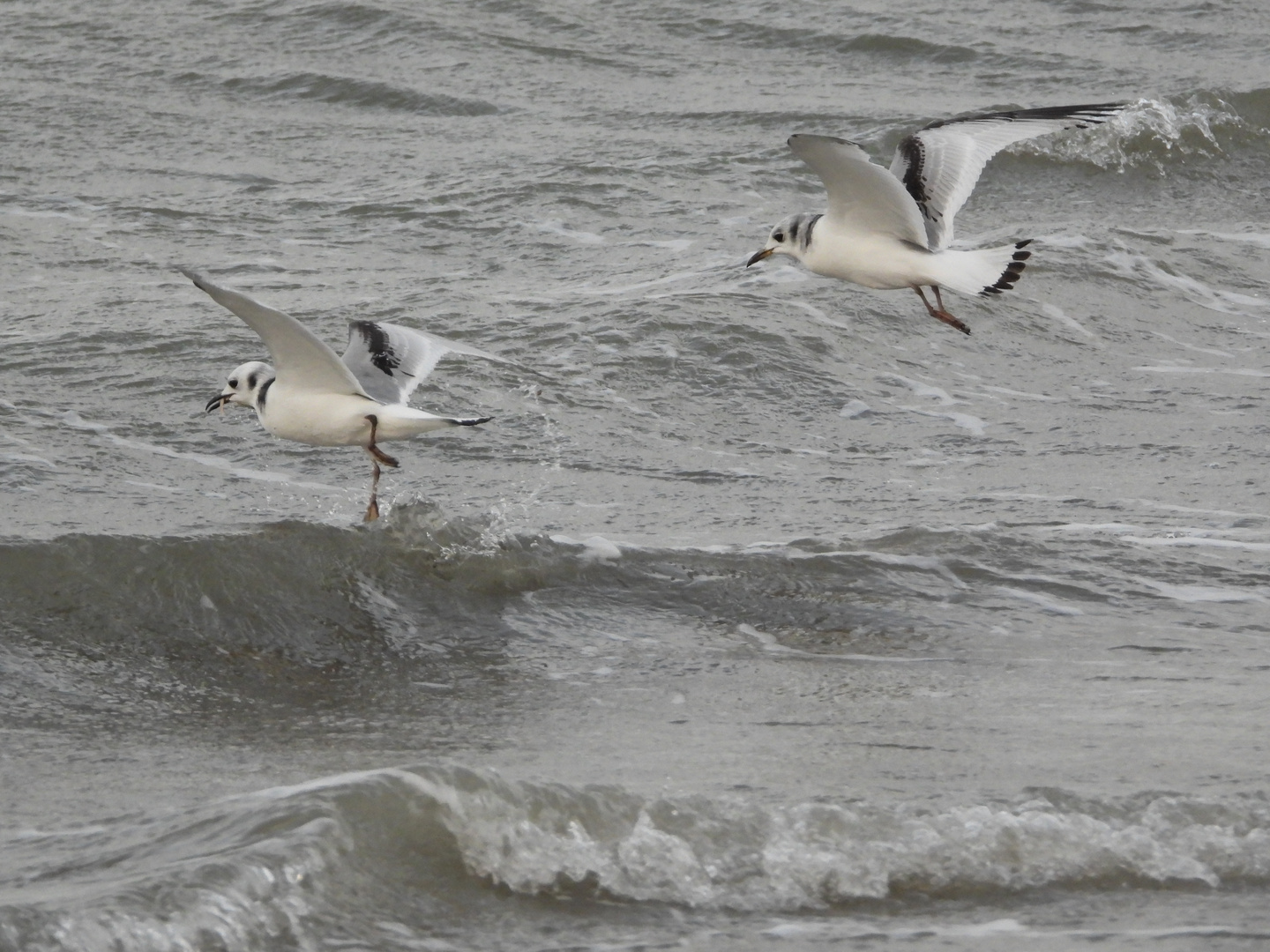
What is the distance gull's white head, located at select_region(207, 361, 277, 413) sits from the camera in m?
7.89

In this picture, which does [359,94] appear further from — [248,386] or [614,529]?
[614,529]

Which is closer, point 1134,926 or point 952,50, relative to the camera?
point 1134,926

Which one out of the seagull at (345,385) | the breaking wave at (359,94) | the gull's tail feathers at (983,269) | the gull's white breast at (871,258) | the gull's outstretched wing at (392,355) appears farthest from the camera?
the breaking wave at (359,94)

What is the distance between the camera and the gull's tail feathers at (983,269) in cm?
816

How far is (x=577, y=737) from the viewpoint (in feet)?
19.1

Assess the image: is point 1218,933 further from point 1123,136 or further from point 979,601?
point 1123,136

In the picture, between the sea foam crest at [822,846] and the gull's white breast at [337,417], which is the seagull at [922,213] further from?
the sea foam crest at [822,846]

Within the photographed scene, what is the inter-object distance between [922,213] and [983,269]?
44 cm

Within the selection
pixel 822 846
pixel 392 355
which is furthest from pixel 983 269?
pixel 822 846

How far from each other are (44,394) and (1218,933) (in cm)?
650

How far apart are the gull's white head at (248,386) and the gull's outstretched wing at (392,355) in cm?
37

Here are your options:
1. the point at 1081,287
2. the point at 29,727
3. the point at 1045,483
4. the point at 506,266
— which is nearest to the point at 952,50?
the point at 1081,287

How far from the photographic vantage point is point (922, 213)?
858 cm

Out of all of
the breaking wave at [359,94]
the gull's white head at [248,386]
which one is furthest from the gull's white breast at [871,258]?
the breaking wave at [359,94]
